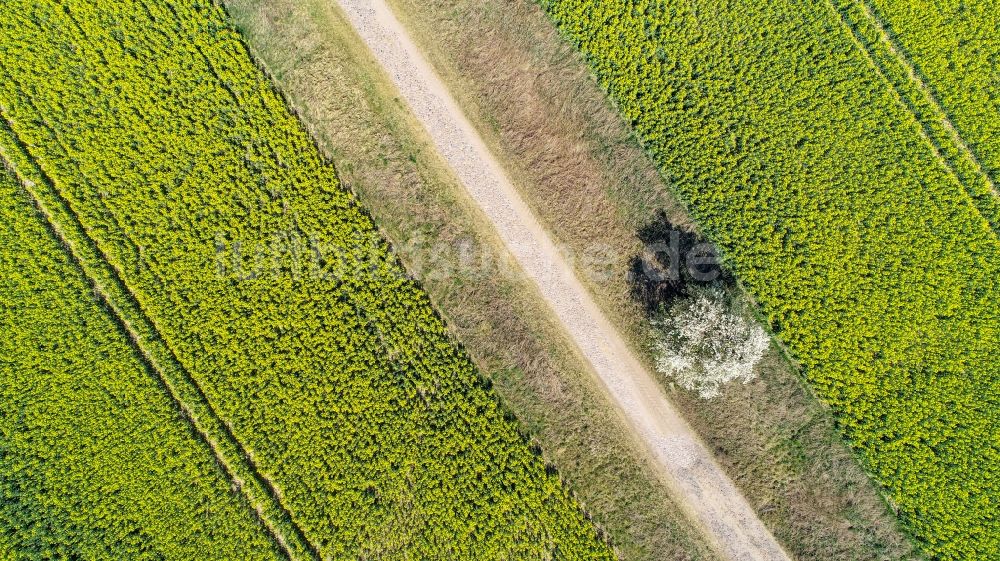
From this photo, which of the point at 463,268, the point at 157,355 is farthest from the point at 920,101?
the point at 157,355

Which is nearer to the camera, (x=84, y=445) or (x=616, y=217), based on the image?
(x=84, y=445)

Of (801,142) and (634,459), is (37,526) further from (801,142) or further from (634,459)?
(801,142)

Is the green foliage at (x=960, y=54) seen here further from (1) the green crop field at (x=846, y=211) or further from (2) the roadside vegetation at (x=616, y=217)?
(2) the roadside vegetation at (x=616, y=217)

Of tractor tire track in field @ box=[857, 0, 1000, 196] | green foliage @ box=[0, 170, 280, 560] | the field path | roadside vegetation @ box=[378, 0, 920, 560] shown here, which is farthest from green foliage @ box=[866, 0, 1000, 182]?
green foliage @ box=[0, 170, 280, 560]

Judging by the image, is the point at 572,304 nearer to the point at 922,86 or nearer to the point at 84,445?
the point at 922,86

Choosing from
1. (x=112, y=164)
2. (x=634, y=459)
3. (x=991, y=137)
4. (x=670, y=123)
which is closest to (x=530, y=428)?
(x=634, y=459)

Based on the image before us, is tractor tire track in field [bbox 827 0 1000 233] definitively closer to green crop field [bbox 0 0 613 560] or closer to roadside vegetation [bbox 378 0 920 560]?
roadside vegetation [bbox 378 0 920 560]

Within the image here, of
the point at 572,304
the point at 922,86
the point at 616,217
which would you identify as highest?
the point at 616,217

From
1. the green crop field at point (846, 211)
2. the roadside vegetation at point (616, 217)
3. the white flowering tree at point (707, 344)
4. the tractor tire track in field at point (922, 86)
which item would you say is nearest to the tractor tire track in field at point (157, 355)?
the roadside vegetation at point (616, 217)
